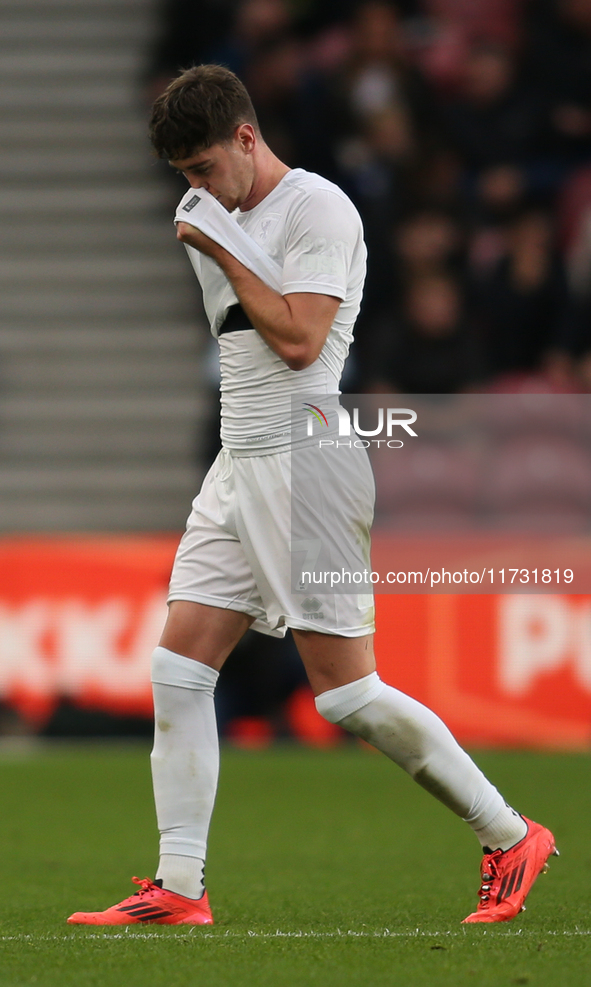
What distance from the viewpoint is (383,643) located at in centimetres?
883

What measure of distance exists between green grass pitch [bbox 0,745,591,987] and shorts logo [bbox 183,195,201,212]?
1.71 metres

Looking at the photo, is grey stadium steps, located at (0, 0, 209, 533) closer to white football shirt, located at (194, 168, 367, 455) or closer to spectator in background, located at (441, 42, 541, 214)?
spectator in background, located at (441, 42, 541, 214)

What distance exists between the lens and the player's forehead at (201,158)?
377 cm

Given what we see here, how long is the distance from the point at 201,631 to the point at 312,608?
1.03ft

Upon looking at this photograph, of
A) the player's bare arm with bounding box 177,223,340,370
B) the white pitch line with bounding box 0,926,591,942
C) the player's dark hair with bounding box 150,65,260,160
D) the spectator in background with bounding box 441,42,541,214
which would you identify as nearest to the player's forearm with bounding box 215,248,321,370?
the player's bare arm with bounding box 177,223,340,370

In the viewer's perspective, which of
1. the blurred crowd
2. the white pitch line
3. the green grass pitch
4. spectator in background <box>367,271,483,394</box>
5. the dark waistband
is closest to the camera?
the green grass pitch

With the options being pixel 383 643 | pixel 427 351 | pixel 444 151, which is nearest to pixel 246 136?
pixel 383 643

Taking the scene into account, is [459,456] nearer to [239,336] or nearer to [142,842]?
[142,842]

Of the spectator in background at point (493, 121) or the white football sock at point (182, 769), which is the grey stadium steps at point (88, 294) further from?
the white football sock at point (182, 769)

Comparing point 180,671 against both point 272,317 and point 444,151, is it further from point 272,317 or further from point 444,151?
point 444,151

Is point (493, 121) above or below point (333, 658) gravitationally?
above

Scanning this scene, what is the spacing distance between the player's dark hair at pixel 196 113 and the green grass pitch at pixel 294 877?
1.85 m

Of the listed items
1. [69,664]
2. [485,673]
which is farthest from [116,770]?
[485,673]

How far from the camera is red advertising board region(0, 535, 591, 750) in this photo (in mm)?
8539
